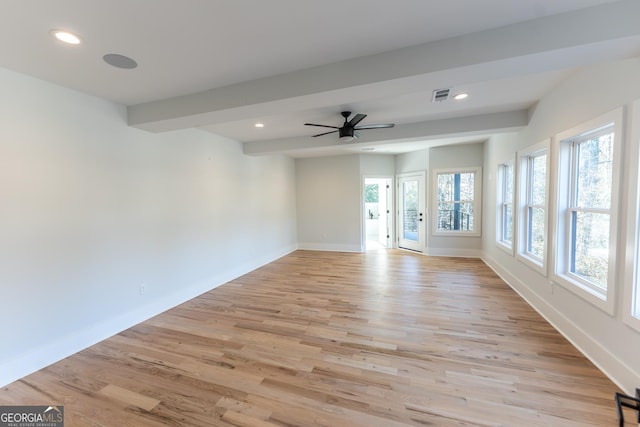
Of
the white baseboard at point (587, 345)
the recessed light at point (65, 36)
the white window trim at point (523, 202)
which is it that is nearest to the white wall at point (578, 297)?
the white baseboard at point (587, 345)

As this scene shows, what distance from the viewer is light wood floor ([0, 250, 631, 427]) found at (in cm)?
178

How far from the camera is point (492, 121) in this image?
3.73 meters

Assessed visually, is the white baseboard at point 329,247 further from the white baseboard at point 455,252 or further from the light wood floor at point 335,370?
the light wood floor at point 335,370

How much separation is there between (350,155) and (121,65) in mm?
5437

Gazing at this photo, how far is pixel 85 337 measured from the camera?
268 centimetres

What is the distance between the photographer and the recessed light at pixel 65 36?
1702 mm

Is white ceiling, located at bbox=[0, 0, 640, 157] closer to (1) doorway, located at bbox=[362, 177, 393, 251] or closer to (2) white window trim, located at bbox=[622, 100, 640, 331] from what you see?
(2) white window trim, located at bbox=[622, 100, 640, 331]

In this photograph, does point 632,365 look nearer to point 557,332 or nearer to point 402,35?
point 557,332

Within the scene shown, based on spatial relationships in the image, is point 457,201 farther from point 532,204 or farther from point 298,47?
point 298,47

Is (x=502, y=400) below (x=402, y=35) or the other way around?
below

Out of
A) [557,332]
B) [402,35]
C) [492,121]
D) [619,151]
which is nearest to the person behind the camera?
[402,35]

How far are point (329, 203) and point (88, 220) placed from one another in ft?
17.3

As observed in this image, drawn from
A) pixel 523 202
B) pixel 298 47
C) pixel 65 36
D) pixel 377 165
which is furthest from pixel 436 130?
pixel 65 36

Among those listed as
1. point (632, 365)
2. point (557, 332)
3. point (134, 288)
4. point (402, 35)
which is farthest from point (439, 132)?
point (134, 288)
